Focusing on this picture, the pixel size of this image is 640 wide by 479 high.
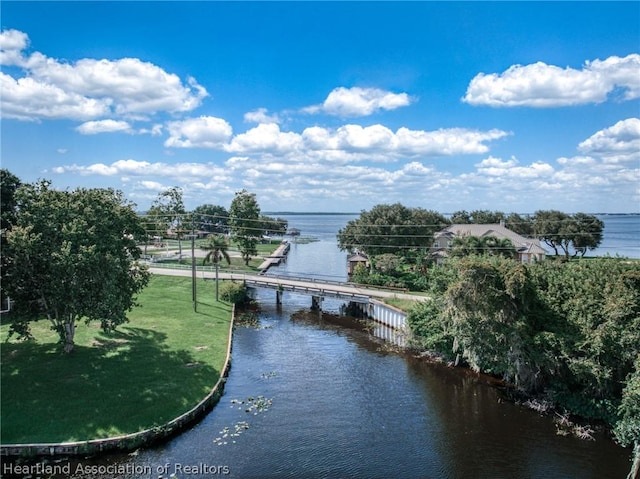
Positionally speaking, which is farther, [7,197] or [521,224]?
[521,224]

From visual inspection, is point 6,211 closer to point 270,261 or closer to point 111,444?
point 111,444

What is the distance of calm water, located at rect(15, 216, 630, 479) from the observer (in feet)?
66.8

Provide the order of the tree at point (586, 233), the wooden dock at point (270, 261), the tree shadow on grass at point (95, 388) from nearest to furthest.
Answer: the tree shadow on grass at point (95, 388)
the wooden dock at point (270, 261)
the tree at point (586, 233)

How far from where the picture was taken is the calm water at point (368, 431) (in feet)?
66.8

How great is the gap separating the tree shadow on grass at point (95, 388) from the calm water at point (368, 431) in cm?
183

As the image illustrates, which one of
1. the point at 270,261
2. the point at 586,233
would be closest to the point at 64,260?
the point at 270,261

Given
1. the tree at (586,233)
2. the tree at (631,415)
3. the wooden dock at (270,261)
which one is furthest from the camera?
the tree at (586,233)

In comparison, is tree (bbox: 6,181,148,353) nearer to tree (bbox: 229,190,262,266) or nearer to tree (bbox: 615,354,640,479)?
tree (bbox: 615,354,640,479)

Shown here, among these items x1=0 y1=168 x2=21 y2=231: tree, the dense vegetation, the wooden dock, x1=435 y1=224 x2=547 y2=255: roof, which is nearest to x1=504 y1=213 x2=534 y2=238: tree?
x1=435 y1=224 x2=547 y2=255: roof

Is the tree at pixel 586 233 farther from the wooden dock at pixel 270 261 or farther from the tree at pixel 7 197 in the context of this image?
the tree at pixel 7 197

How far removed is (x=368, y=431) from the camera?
78.0 ft

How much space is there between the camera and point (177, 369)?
94.9 ft

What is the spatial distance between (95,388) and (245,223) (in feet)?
186

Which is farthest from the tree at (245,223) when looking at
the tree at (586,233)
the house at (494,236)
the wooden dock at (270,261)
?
the tree at (586,233)
